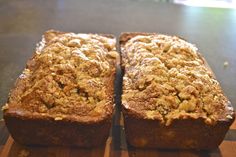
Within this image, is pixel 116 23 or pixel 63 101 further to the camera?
pixel 116 23

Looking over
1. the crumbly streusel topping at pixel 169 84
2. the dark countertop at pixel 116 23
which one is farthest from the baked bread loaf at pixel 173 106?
the dark countertop at pixel 116 23

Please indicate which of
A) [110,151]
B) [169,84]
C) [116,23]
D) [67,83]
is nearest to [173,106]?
[169,84]

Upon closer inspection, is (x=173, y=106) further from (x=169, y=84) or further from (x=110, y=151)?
(x=110, y=151)

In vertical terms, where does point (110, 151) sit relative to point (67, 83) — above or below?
below

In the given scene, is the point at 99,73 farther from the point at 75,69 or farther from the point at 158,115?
the point at 158,115

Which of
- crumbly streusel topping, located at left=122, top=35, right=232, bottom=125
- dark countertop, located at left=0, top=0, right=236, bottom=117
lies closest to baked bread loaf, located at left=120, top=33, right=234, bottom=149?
crumbly streusel topping, located at left=122, top=35, right=232, bottom=125

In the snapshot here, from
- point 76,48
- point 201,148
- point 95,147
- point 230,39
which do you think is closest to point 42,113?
point 95,147

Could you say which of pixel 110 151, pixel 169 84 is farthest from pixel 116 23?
pixel 110 151

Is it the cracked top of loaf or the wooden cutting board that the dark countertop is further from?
the wooden cutting board
